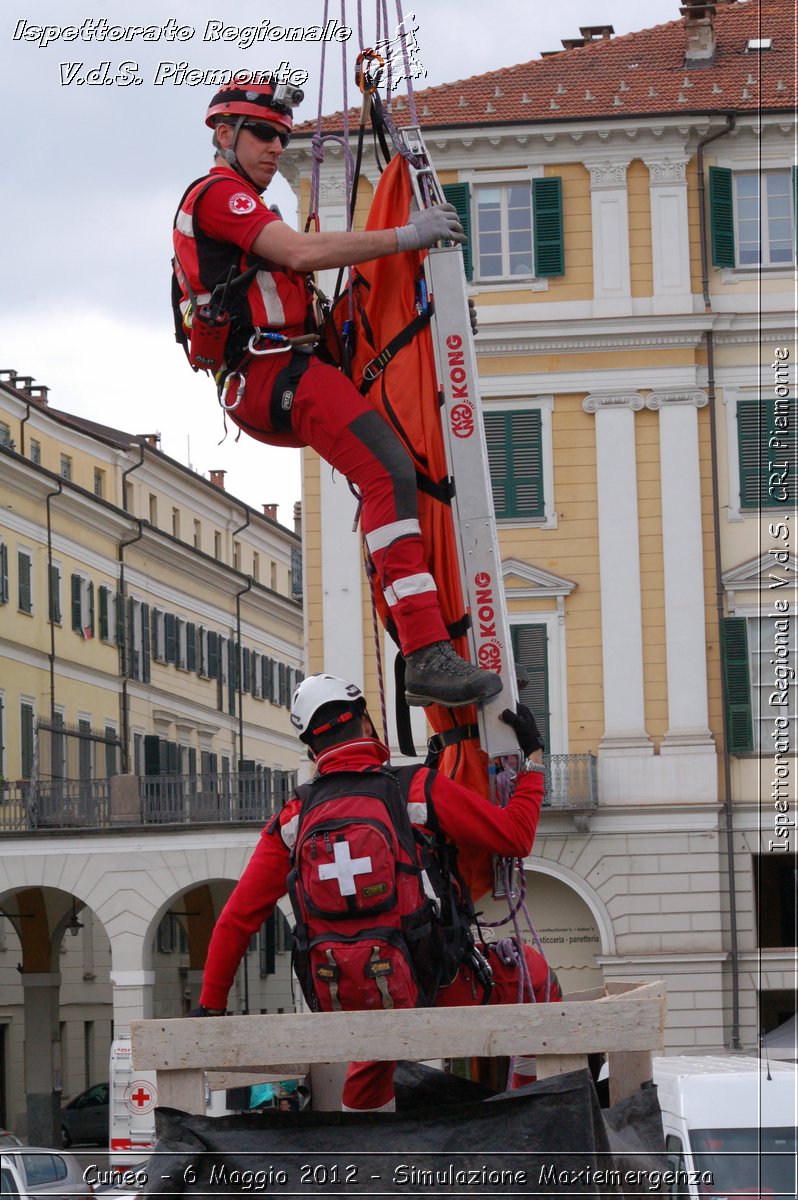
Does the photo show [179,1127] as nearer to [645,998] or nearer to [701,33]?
[645,998]

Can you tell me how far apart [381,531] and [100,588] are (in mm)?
46919

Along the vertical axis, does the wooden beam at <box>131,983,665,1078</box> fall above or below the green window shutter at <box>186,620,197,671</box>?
below

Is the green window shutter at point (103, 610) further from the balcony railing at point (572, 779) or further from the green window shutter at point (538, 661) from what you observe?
the balcony railing at point (572, 779)

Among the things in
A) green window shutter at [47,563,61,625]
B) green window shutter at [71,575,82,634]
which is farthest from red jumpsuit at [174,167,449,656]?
green window shutter at [71,575,82,634]

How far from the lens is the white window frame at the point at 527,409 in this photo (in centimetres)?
3294

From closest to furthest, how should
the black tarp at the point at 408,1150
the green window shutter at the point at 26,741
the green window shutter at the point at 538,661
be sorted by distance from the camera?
the black tarp at the point at 408,1150 → the green window shutter at the point at 538,661 → the green window shutter at the point at 26,741

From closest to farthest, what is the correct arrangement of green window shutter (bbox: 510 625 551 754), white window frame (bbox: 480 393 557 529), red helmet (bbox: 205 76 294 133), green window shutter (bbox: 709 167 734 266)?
red helmet (bbox: 205 76 294 133), green window shutter (bbox: 510 625 551 754), green window shutter (bbox: 709 167 734 266), white window frame (bbox: 480 393 557 529)

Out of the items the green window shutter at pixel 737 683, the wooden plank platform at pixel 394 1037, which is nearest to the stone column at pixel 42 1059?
the green window shutter at pixel 737 683

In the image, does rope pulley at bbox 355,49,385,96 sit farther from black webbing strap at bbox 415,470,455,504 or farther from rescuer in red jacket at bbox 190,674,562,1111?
rescuer in red jacket at bbox 190,674,562,1111

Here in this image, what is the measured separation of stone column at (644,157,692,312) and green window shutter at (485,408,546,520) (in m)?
2.93

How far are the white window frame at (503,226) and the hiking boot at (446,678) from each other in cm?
2749

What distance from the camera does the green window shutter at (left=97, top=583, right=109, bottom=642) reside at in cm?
5231

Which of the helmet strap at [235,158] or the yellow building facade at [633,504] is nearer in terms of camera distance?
the helmet strap at [235,158]

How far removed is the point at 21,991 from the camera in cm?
4631
